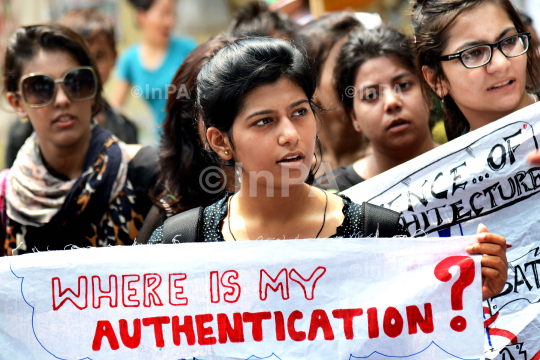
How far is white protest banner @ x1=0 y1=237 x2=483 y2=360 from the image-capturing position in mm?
1855

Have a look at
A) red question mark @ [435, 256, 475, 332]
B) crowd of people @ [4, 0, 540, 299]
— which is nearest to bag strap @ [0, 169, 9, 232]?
crowd of people @ [4, 0, 540, 299]

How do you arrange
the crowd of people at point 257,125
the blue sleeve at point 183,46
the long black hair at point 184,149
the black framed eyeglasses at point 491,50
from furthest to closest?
the blue sleeve at point 183,46, the long black hair at point 184,149, the black framed eyeglasses at point 491,50, the crowd of people at point 257,125

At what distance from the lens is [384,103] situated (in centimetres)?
274

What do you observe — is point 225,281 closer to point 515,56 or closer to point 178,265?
point 178,265

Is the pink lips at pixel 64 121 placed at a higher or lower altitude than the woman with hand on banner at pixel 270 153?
higher

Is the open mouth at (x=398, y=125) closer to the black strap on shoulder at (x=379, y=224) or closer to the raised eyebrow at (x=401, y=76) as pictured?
the raised eyebrow at (x=401, y=76)

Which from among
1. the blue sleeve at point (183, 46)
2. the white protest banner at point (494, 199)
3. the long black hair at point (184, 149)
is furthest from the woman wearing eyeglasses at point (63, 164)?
the blue sleeve at point (183, 46)

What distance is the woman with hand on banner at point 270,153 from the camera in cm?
188

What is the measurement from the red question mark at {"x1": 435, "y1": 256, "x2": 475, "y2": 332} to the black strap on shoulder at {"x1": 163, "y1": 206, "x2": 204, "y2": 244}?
74 cm

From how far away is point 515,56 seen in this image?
223 centimetres

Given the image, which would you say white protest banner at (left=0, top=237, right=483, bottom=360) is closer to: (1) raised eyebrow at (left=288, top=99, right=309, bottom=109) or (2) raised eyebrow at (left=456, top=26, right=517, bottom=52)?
(1) raised eyebrow at (left=288, top=99, right=309, bottom=109)

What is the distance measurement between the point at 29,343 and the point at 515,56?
1.86 m

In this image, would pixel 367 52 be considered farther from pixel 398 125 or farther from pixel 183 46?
pixel 183 46

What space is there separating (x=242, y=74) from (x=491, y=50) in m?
0.95
